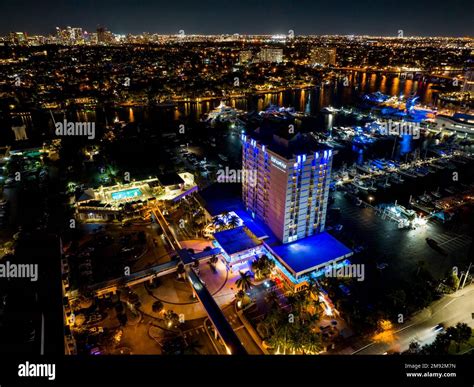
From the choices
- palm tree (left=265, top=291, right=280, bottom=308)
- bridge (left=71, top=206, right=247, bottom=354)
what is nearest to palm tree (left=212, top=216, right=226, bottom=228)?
bridge (left=71, top=206, right=247, bottom=354)

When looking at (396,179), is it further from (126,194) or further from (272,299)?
(126,194)

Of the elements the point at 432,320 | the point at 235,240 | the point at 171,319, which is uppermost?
the point at 235,240

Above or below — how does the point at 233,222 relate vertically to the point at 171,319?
above

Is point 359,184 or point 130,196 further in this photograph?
point 359,184

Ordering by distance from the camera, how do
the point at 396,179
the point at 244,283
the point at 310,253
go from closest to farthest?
the point at 244,283 → the point at 310,253 → the point at 396,179

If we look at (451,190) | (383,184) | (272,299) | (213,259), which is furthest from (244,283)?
(451,190)

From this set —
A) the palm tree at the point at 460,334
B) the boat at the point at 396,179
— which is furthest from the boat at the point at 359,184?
the palm tree at the point at 460,334

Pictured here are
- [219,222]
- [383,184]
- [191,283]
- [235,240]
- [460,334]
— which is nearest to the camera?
[460,334]

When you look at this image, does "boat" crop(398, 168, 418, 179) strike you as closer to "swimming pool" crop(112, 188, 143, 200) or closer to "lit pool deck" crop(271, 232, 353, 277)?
"lit pool deck" crop(271, 232, 353, 277)
